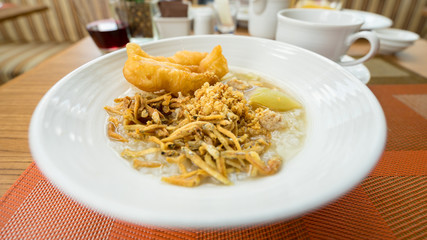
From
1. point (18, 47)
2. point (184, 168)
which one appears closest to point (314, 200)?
point (184, 168)

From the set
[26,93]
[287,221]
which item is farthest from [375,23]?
[26,93]

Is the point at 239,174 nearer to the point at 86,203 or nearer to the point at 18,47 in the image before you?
the point at 86,203

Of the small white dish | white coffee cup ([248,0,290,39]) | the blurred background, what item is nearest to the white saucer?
white coffee cup ([248,0,290,39])

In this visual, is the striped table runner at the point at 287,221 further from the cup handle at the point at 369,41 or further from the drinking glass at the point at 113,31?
the drinking glass at the point at 113,31

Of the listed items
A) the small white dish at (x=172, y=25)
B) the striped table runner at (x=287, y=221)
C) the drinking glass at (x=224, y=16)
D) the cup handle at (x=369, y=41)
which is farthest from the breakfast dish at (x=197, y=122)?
the drinking glass at (x=224, y=16)

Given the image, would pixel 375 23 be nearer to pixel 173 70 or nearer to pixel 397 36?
pixel 397 36

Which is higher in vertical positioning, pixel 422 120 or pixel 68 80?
pixel 68 80
